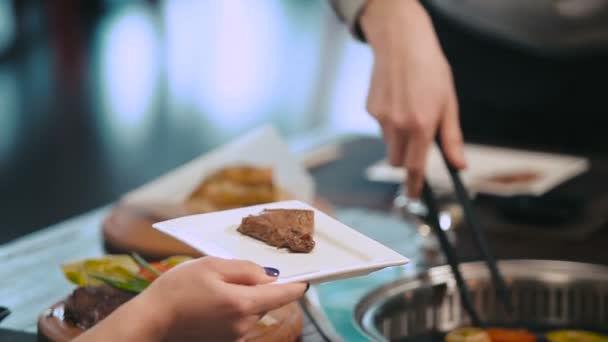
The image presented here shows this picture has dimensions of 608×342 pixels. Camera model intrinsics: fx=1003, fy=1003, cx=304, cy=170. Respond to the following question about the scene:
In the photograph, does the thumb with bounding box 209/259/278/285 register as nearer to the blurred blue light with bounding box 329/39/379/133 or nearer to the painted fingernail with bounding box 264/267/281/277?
the painted fingernail with bounding box 264/267/281/277

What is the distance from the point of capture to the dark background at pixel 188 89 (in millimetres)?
3146

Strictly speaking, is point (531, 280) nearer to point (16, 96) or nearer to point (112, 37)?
point (16, 96)

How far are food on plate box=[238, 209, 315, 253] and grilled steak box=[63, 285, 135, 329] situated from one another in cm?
27

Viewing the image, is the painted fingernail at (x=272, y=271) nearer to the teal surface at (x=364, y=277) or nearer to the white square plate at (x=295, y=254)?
the white square plate at (x=295, y=254)

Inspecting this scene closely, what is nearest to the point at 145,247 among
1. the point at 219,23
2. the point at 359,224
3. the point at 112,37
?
the point at 359,224

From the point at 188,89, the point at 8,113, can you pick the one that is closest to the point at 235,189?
the point at 8,113

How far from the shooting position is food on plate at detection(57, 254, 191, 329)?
4.16ft

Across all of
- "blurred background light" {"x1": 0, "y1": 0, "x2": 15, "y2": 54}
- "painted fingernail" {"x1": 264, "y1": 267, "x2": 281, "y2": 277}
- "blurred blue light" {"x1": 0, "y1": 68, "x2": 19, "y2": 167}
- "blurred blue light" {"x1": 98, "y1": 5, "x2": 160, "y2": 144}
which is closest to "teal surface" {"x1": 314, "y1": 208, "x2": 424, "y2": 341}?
"painted fingernail" {"x1": 264, "y1": 267, "x2": 281, "y2": 277}

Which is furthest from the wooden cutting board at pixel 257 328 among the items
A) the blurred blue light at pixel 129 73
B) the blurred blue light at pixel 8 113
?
the blurred blue light at pixel 129 73

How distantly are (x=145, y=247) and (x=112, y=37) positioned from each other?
24.3 ft

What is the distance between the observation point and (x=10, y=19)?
885 centimetres

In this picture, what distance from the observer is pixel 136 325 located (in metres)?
0.99

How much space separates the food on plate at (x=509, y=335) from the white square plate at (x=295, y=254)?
1.98 feet

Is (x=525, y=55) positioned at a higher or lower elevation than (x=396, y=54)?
lower
